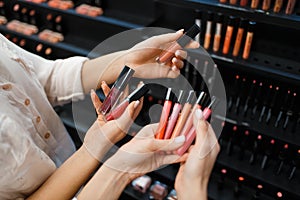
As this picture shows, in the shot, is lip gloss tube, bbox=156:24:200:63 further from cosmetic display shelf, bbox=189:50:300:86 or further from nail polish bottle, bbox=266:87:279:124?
nail polish bottle, bbox=266:87:279:124

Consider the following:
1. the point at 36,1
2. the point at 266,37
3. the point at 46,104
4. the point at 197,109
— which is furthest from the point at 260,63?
the point at 36,1

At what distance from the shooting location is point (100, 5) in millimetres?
1443

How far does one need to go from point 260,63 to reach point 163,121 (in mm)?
574

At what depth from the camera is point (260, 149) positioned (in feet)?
4.11

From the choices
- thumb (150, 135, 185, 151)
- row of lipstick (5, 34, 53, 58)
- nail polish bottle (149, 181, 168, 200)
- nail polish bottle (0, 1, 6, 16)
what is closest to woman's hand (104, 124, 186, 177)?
thumb (150, 135, 185, 151)

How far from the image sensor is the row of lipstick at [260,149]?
1179 mm

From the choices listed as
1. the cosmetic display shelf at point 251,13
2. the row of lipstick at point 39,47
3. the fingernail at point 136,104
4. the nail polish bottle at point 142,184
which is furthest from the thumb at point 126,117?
the row of lipstick at point 39,47

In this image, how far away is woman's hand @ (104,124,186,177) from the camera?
0.65m

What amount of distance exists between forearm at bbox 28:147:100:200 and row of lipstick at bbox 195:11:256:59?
0.71 m

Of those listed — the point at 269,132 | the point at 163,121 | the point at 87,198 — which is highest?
the point at 163,121

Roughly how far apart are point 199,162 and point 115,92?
0.79 ft

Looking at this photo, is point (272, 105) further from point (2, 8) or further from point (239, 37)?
point (2, 8)

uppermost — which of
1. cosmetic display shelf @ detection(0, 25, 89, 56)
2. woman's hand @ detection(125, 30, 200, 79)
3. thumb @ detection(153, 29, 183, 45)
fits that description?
thumb @ detection(153, 29, 183, 45)

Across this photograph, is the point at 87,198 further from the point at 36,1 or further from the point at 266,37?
the point at 36,1
